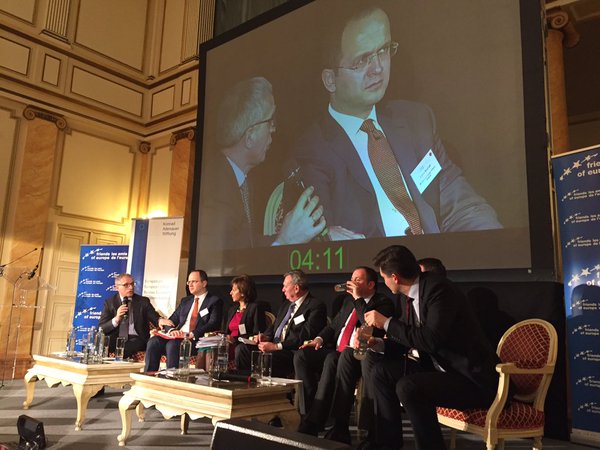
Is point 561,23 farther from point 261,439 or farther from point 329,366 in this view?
point 261,439

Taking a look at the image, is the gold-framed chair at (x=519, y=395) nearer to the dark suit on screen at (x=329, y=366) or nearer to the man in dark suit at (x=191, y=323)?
the dark suit on screen at (x=329, y=366)

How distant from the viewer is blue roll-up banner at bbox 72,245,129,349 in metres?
6.20

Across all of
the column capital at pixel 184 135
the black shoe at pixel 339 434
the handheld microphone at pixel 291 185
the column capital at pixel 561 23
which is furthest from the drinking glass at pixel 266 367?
the column capital at pixel 184 135

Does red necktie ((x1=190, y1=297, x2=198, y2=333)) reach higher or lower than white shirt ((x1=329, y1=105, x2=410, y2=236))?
lower

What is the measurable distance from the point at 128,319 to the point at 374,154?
2606 mm

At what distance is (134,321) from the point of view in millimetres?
4418

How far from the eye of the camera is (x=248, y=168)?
17.5 feet

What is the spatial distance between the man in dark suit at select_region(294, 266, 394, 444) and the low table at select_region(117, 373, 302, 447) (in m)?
0.25

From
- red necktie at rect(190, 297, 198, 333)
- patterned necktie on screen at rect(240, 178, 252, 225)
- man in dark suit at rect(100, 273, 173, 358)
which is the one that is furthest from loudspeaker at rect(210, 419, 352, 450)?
patterned necktie on screen at rect(240, 178, 252, 225)

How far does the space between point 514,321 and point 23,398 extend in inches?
157

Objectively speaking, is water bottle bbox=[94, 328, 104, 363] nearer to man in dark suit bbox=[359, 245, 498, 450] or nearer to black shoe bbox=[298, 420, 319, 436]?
black shoe bbox=[298, 420, 319, 436]

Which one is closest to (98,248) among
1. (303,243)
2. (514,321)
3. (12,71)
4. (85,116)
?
(85,116)

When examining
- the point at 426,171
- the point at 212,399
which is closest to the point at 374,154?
the point at 426,171

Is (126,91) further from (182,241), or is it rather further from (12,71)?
(182,241)
